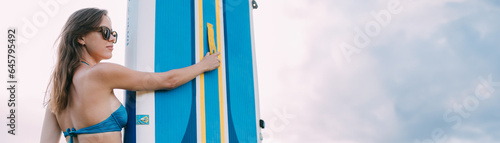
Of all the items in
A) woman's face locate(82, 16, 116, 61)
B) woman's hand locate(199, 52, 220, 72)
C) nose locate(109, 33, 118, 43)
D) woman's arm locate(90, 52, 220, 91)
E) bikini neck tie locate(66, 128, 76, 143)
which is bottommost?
bikini neck tie locate(66, 128, 76, 143)

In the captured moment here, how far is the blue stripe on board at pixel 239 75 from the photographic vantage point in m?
2.95

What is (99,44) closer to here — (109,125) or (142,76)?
(142,76)

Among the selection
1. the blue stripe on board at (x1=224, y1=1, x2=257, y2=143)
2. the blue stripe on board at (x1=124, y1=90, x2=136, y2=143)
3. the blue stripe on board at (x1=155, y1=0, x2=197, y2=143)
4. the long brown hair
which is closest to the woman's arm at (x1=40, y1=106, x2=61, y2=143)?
the long brown hair

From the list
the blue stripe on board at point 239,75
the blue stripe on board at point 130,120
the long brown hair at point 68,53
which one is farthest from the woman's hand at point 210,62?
the long brown hair at point 68,53

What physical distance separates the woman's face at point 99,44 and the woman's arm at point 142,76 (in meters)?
0.22

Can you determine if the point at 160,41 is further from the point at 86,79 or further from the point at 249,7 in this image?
the point at 249,7

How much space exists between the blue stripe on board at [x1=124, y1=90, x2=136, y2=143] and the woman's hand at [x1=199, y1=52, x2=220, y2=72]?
20.6 inches

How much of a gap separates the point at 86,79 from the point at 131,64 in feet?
1.37

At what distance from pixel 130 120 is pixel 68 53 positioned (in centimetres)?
59

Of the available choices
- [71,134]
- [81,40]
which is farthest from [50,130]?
[81,40]

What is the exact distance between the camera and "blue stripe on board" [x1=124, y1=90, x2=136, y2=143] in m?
2.52

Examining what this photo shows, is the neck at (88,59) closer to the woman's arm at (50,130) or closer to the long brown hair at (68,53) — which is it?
the long brown hair at (68,53)

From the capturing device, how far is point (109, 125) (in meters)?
2.32

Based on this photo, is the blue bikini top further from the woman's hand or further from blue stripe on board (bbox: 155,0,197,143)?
the woman's hand
